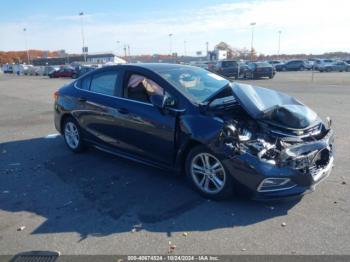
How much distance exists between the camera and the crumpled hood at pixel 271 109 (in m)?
4.58

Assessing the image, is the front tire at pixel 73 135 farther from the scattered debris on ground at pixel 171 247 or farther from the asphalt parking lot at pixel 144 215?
the scattered debris on ground at pixel 171 247

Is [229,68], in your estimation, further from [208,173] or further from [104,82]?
[208,173]

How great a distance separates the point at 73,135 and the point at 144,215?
10.6 ft

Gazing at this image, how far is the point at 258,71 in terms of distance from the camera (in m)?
31.5

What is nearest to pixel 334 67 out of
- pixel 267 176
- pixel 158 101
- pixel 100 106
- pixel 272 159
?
pixel 100 106

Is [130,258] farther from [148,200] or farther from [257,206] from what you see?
[257,206]

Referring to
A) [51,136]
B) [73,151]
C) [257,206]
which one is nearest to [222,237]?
[257,206]

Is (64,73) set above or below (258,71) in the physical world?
below

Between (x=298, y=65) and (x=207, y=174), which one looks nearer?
(x=207, y=174)

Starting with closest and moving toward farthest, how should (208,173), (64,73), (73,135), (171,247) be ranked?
(171,247)
(208,173)
(73,135)
(64,73)

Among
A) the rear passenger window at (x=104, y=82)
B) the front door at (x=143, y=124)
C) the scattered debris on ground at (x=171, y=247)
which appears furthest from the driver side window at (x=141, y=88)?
the scattered debris on ground at (x=171, y=247)

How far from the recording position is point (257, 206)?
14.8ft

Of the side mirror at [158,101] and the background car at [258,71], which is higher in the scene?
the side mirror at [158,101]

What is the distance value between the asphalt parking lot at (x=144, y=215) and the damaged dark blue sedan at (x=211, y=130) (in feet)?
1.00
